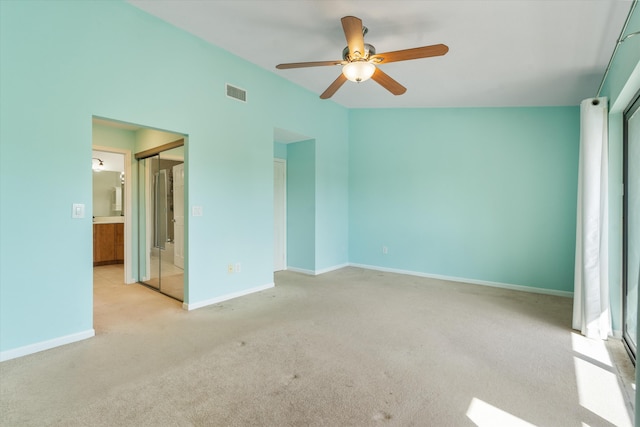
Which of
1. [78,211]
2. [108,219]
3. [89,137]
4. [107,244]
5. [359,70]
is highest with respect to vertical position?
[359,70]

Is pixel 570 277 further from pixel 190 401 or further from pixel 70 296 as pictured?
pixel 70 296

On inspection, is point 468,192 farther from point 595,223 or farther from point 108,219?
point 108,219

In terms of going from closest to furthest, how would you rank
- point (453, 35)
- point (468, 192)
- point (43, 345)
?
1. point (43, 345)
2. point (453, 35)
3. point (468, 192)

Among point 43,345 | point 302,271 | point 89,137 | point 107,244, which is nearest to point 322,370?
point 43,345

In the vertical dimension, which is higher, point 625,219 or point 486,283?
point 625,219

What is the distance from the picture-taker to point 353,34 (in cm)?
246

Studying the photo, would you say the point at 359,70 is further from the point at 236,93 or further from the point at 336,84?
the point at 236,93

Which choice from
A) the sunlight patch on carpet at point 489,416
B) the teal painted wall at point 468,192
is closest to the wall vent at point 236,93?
the teal painted wall at point 468,192

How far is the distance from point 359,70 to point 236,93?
6.31ft

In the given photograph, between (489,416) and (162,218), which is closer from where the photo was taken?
(489,416)

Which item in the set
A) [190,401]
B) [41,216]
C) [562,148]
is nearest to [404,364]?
[190,401]

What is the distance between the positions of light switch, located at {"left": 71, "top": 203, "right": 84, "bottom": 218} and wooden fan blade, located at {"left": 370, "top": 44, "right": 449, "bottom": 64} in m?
2.83

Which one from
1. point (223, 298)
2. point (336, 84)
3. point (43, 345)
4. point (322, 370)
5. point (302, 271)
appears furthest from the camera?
point (302, 271)

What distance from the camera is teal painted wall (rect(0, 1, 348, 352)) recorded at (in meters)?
2.45
